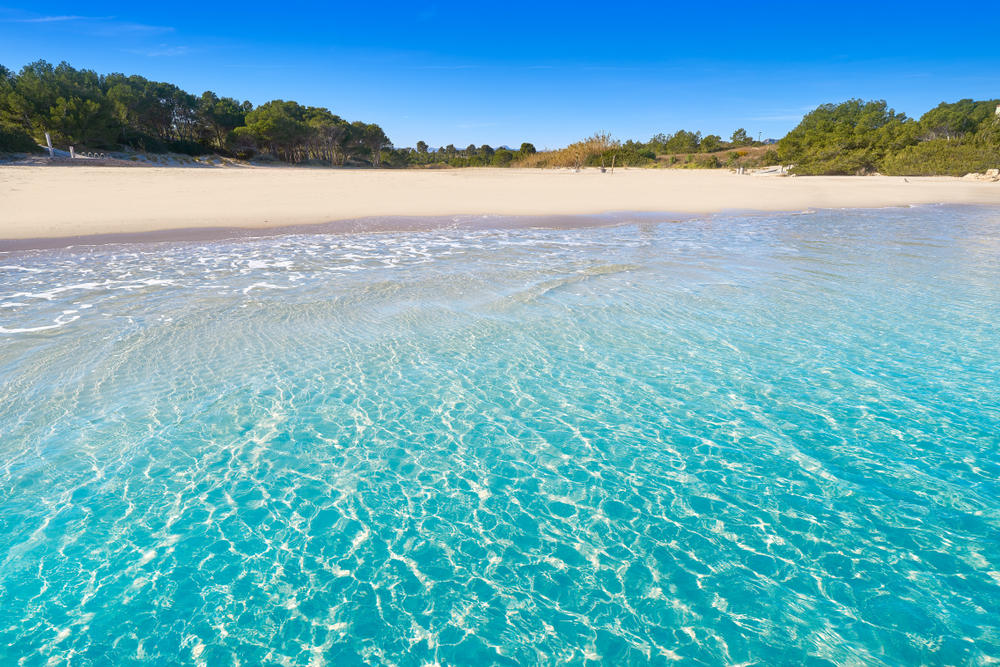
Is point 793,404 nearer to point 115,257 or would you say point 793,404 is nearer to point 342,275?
point 342,275

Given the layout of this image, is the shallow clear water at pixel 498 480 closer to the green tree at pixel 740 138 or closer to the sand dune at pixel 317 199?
the sand dune at pixel 317 199

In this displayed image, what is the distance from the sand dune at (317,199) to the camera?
53.1ft

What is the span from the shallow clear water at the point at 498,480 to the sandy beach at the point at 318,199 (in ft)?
29.4

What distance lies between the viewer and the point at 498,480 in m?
4.08

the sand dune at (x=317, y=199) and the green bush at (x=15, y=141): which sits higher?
the green bush at (x=15, y=141)

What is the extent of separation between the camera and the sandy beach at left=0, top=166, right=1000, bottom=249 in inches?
631

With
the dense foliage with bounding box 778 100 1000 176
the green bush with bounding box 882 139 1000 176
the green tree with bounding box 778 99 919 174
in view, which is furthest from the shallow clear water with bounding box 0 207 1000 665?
the green tree with bounding box 778 99 919 174

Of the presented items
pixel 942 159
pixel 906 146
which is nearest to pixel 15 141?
pixel 942 159

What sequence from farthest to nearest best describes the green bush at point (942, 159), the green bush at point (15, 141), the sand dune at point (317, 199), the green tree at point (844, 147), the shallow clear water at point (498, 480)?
the green tree at point (844, 147)
the green bush at point (942, 159)
the green bush at point (15, 141)
the sand dune at point (317, 199)
the shallow clear water at point (498, 480)

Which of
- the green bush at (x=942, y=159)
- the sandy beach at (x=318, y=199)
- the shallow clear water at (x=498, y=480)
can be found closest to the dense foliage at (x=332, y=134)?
the green bush at (x=942, y=159)

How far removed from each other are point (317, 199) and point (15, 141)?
2615 centimetres

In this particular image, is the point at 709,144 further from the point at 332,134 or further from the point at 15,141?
the point at 15,141

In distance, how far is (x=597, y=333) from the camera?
7117 mm

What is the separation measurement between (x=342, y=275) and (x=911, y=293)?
10.3m
